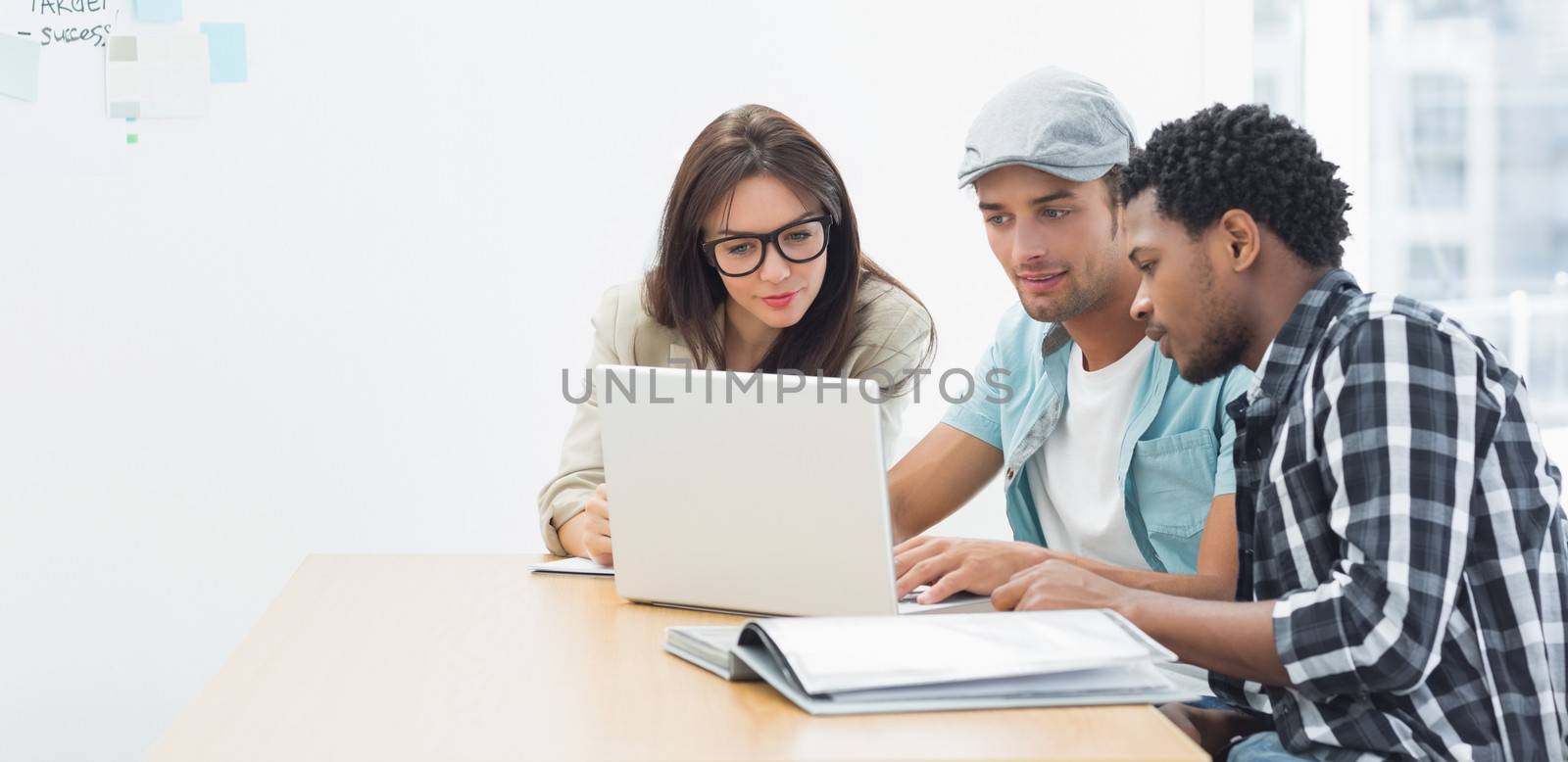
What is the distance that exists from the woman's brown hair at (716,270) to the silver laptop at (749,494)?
24.7 inches

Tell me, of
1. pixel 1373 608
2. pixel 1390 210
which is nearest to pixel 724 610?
pixel 1373 608

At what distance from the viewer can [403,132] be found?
2.70 meters

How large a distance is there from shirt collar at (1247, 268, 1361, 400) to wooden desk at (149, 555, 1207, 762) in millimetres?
386

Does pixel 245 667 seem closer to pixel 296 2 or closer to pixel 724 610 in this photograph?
pixel 724 610

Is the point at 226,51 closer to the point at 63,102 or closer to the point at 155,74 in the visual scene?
the point at 155,74

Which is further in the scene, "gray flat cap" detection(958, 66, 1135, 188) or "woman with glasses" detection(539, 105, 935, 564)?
"woman with glasses" detection(539, 105, 935, 564)

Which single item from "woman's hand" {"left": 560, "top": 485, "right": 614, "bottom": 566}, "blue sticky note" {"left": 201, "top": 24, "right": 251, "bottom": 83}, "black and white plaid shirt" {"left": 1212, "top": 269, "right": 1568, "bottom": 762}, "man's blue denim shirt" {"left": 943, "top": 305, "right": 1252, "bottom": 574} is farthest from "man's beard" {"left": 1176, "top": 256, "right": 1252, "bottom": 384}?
"blue sticky note" {"left": 201, "top": 24, "right": 251, "bottom": 83}

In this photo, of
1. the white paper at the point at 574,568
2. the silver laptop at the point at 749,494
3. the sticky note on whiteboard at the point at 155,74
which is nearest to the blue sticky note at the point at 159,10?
the sticky note on whiteboard at the point at 155,74

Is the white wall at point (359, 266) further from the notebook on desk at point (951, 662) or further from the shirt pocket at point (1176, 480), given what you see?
the notebook on desk at point (951, 662)

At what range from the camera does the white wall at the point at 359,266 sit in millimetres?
2643

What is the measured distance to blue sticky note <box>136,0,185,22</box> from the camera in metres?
2.57

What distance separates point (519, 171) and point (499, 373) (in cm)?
40

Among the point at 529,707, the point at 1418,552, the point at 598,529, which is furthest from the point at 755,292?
the point at 1418,552

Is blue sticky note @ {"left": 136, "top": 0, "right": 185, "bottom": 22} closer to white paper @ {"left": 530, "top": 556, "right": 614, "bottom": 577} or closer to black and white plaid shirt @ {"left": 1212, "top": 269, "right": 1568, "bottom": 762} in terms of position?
white paper @ {"left": 530, "top": 556, "right": 614, "bottom": 577}
